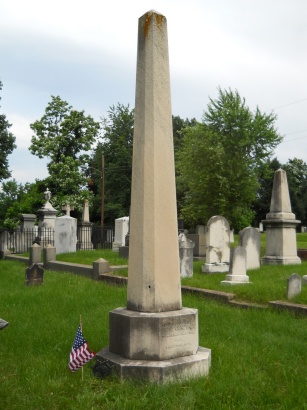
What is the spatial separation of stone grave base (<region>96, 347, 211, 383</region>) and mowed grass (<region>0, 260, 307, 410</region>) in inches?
3.5

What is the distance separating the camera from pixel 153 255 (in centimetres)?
461

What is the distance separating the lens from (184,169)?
36.4 m

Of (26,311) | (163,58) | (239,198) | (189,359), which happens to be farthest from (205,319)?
(239,198)

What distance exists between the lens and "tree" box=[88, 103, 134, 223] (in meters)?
44.5

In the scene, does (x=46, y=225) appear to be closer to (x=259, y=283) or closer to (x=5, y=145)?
(x=5, y=145)

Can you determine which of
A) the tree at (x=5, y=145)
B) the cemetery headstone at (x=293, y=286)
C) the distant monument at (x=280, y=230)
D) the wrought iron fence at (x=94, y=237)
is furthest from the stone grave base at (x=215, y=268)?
the tree at (x=5, y=145)

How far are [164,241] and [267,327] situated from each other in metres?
2.78

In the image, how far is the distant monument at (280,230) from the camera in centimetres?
1377

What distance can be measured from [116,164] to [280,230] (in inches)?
1312

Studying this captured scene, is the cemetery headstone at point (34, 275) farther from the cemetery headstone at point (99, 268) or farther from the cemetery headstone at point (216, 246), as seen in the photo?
the cemetery headstone at point (216, 246)

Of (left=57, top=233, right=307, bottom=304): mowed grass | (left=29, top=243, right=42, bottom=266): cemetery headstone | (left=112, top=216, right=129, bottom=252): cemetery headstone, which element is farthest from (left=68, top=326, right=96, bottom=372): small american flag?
(left=112, top=216, right=129, bottom=252): cemetery headstone

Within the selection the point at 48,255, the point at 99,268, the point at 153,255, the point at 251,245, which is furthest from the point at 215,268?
the point at 153,255

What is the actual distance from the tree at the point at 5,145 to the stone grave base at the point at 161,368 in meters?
26.3

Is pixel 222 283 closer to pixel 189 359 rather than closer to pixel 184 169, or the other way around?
pixel 189 359
